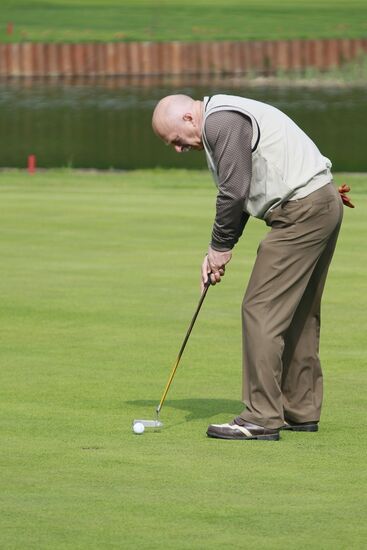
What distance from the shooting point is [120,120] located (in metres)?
39.8

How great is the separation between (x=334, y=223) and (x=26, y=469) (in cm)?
178

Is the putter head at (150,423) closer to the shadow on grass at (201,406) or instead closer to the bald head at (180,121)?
the shadow on grass at (201,406)

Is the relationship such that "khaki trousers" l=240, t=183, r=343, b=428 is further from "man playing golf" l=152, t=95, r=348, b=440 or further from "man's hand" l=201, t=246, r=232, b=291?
"man's hand" l=201, t=246, r=232, b=291

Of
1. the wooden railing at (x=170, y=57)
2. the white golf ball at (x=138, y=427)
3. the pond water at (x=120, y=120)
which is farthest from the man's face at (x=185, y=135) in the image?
the wooden railing at (x=170, y=57)

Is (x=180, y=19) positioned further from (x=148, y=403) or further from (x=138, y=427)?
(x=138, y=427)

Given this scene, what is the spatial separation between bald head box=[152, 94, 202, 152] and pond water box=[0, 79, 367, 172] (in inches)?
845

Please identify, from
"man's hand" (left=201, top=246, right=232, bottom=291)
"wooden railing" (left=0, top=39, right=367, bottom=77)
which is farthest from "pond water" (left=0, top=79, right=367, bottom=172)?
"man's hand" (left=201, top=246, right=232, bottom=291)

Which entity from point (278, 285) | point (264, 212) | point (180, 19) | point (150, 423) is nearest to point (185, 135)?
point (264, 212)

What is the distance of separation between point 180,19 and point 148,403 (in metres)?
54.4

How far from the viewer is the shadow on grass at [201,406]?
7.49 m

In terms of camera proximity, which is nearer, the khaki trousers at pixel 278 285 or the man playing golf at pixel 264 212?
the man playing golf at pixel 264 212

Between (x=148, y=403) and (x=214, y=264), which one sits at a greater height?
(x=214, y=264)

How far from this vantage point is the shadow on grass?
7489 millimetres

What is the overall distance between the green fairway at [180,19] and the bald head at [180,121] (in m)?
48.4
